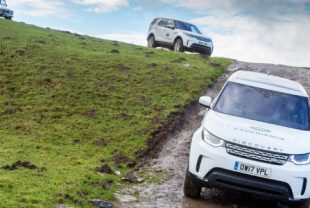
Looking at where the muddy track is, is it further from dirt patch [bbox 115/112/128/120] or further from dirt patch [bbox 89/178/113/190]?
dirt patch [bbox 115/112/128/120]

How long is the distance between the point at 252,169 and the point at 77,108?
8.73 m

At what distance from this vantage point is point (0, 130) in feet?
46.2

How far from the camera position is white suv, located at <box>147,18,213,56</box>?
2817 centimetres

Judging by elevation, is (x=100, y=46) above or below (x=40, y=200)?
above

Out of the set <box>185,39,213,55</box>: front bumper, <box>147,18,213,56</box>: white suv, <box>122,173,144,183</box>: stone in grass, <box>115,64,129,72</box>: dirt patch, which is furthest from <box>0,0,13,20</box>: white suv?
<box>122,173,144,183</box>: stone in grass

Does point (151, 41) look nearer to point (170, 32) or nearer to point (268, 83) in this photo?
point (170, 32)

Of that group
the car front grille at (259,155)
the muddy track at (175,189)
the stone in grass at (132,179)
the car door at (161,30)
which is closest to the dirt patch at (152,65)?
the muddy track at (175,189)

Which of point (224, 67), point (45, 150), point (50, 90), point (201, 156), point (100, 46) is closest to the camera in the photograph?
point (201, 156)

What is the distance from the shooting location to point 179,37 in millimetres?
28734

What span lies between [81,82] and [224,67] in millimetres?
7808

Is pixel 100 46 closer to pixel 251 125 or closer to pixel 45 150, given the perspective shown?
pixel 45 150

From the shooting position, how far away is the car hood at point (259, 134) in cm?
831

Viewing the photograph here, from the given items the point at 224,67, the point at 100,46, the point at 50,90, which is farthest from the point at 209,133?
the point at 100,46

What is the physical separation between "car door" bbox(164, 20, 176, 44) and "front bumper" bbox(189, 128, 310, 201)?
21.3 metres
